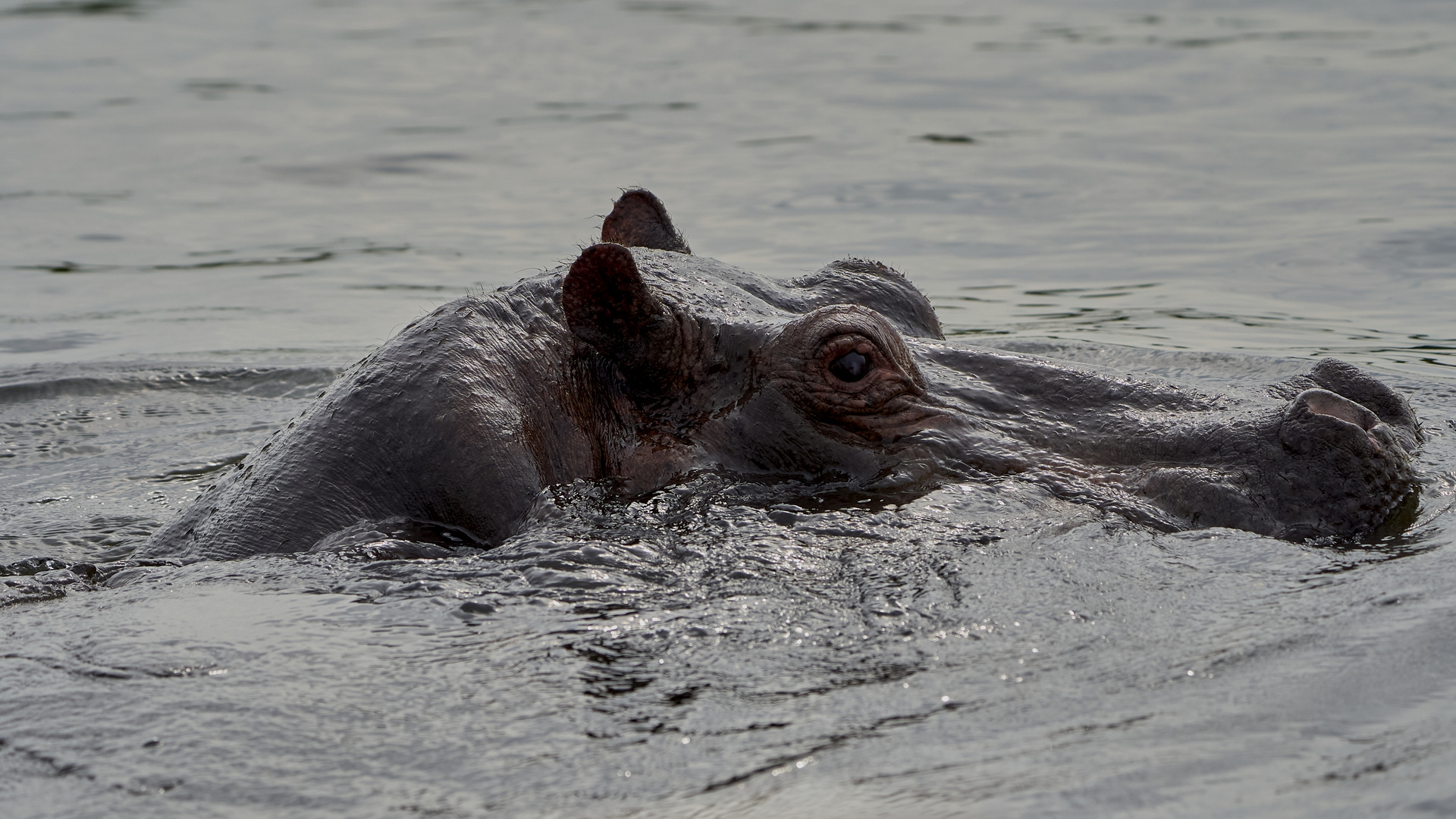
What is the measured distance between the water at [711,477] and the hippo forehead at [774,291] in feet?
2.27

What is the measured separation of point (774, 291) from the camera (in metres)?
5.84

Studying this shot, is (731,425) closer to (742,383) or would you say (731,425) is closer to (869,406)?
(742,383)

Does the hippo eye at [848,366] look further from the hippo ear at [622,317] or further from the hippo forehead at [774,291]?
the hippo ear at [622,317]

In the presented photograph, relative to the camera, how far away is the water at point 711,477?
3.62 meters

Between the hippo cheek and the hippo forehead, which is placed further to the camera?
the hippo forehead

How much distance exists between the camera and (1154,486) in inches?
194

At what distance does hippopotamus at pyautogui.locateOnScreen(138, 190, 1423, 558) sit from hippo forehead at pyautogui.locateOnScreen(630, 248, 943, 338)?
0.07 ft

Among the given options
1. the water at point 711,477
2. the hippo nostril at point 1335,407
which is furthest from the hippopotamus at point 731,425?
the water at point 711,477

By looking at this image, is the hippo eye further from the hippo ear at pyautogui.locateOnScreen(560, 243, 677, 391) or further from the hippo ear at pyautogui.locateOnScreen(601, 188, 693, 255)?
the hippo ear at pyautogui.locateOnScreen(601, 188, 693, 255)

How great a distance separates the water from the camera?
362 centimetres

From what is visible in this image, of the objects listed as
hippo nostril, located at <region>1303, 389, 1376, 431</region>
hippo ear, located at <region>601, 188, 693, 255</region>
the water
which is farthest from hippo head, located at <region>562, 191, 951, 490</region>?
hippo nostril, located at <region>1303, 389, 1376, 431</region>

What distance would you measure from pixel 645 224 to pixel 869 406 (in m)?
1.54

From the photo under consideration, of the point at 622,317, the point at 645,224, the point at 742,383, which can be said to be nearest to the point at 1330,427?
the point at 742,383

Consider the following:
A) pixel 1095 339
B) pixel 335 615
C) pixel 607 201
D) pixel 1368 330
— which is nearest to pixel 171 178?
pixel 607 201
